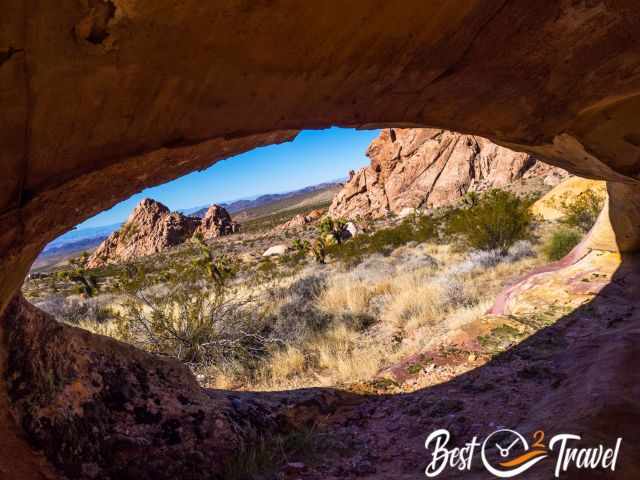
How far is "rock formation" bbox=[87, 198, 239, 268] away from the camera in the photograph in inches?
2378

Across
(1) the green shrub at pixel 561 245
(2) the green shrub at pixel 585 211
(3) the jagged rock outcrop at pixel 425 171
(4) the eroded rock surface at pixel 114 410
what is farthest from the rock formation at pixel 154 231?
(4) the eroded rock surface at pixel 114 410

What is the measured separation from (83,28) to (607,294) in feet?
21.1

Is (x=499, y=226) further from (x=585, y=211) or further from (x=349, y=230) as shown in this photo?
(x=349, y=230)

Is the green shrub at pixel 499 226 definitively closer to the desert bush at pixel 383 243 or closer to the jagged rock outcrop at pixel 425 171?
the desert bush at pixel 383 243


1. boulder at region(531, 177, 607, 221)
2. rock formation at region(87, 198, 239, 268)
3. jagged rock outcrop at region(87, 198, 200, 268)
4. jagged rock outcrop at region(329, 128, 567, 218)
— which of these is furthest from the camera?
rock formation at region(87, 198, 239, 268)

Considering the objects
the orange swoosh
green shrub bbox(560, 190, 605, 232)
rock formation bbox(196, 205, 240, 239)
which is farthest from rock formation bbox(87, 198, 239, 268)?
the orange swoosh

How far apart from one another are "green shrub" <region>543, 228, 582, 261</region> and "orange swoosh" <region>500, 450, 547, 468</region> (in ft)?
28.2

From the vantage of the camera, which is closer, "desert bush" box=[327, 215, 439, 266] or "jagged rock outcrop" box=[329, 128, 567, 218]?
"desert bush" box=[327, 215, 439, 266]

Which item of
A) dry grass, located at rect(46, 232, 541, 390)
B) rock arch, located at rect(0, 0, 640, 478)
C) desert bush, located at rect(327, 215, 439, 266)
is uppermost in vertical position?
rock arch, located at rect(0, 0, 640, 478)

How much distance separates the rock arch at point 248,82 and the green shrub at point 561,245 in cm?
703

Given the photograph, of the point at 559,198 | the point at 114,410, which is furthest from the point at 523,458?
the point at 559,198

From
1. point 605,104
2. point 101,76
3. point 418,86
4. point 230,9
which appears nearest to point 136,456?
point 101,76

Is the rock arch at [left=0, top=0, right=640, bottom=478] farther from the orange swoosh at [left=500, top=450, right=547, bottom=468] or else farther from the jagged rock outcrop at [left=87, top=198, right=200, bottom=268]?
the jagged rock outcrop at [left=87, top=198, right=200, bottom=268]

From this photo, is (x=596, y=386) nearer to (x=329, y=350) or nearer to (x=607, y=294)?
(x=607, y=294)
